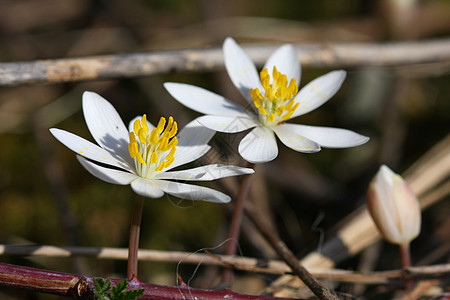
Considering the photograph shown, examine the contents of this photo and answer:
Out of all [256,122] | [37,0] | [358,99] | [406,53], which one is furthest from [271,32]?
[256,122]

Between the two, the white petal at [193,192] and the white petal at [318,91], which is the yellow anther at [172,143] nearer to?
the white petal at [193,192]

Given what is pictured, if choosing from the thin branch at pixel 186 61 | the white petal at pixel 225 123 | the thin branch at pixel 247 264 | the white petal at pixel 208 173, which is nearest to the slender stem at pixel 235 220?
the thin branch at pixel 247 264

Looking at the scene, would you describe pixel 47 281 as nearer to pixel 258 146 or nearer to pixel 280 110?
pixel 258 146

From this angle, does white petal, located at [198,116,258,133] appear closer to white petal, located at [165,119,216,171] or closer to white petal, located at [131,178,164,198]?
white petal, located at [165,119,216,171]

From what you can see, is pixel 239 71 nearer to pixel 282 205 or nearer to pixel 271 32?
pixel 282 205

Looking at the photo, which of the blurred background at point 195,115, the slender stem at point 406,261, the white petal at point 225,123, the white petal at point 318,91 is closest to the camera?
the white petal at point 225,123

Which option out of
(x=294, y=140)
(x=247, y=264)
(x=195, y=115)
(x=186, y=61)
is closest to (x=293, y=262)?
(x=247, y=264)

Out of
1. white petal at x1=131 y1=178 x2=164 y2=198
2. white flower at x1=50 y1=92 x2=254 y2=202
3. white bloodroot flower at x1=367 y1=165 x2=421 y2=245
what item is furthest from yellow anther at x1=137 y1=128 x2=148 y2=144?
white bloodroot flower at x1=367 y1=165 x2=421 y2=245
